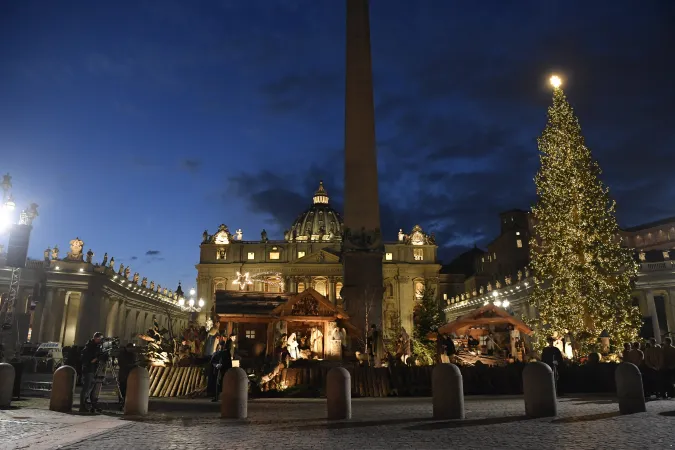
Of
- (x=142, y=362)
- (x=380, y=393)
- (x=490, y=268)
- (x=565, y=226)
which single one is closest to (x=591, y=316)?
(x=565, y=226)

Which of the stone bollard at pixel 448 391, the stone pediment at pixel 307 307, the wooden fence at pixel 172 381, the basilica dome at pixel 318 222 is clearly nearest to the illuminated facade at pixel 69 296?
the stone pediment at pixel 307 307

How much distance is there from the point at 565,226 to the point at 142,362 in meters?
18.4

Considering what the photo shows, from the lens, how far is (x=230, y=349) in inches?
598

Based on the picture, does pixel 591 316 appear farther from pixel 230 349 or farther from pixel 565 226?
pixel 230 349

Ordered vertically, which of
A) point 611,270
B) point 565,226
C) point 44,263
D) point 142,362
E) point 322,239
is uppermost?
point 322,239

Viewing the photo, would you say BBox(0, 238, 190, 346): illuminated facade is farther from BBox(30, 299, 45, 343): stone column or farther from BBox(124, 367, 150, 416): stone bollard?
BBox(124, 367, 150, 416): stone bollard

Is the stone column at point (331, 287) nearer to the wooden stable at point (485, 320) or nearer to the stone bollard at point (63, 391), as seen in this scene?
the wooden stable at point (485, 320)

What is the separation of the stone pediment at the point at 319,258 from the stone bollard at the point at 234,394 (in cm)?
8390

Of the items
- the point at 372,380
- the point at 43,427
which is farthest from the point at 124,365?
the point at 372,380

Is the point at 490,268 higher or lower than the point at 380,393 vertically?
higher

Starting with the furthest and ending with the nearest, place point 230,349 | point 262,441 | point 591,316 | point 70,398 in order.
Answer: point 591,316, point 230,349, point 70,398, point 262,441

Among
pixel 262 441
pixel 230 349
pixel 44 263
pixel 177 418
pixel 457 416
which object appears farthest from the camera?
pixel 44 263

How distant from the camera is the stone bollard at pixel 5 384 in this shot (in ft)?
41.0

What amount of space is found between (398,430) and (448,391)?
1.84 meters
